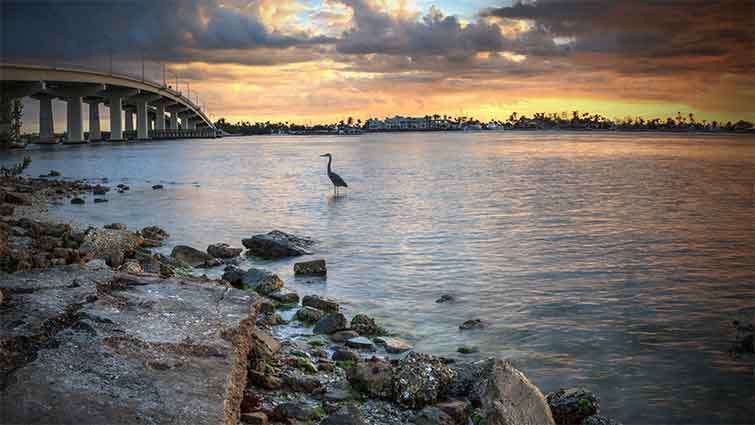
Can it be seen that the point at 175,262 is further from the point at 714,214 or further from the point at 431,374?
the point at 714,214

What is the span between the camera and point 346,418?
545cm

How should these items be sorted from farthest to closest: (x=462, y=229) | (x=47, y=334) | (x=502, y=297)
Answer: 1. (x=462, y=229)
2. (x=502, y=297)
3. (x=47, y=334)

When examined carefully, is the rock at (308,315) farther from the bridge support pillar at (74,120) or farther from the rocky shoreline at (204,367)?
the bridge support pillar at (74,120)

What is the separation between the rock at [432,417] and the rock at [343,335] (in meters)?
2.67

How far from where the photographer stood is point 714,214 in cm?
2366

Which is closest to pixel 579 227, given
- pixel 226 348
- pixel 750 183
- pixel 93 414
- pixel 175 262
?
pixel 175 262

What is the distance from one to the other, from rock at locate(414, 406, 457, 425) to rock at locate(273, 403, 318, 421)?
3.17 ft

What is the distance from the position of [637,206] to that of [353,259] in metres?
15.9

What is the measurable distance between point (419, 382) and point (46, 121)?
98.0 m

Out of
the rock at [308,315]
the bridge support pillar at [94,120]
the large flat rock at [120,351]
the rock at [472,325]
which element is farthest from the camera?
the bridge support pillar at [94,120]

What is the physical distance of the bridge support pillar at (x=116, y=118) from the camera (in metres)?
96.2

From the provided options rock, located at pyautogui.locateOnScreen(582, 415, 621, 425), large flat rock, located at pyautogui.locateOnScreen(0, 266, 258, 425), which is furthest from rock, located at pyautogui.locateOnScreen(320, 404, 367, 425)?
rock, located at pyautogui.locateOnScreen(582, 415, 621, 425)

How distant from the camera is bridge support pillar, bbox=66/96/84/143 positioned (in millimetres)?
86125

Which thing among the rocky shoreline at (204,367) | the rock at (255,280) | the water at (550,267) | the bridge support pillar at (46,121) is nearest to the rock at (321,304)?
the water at (550,267)
